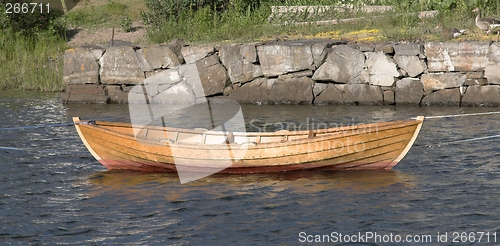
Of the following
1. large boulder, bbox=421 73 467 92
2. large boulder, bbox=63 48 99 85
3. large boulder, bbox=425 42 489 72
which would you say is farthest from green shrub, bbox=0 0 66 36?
large boulder, bbox=425 42 489 72

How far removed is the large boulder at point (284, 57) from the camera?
16.7 m

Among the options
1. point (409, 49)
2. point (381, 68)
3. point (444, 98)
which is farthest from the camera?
point (381, 68)

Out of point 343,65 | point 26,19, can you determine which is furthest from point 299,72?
point 26,19

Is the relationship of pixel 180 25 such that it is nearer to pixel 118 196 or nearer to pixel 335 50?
pixel 335 50

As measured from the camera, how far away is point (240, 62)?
17109mm

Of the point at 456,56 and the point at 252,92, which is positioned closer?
the point at 456,56

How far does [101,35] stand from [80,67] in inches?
147

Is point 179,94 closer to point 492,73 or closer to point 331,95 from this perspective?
point 331,95

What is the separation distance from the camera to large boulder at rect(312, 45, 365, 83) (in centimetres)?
1652

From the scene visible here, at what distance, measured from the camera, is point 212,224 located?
30.4 ft

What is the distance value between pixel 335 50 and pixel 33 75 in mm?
7776

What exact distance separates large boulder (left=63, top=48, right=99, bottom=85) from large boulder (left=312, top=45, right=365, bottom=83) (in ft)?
16.9

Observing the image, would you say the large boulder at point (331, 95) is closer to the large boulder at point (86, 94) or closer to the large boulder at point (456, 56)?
the large boulder at point (456, 56)

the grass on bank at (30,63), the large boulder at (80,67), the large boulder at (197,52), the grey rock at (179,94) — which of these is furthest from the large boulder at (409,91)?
the grass on bank at (30,63)
